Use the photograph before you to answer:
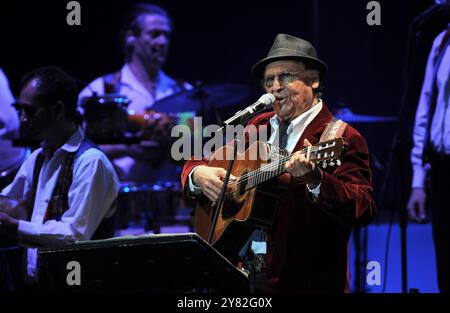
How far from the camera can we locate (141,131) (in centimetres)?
736

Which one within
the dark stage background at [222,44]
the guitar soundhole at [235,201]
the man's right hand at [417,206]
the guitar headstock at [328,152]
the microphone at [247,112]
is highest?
the dark stage background at [222,44]

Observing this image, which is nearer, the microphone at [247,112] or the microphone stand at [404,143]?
the microphone at [247,112]

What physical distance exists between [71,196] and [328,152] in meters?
1.97

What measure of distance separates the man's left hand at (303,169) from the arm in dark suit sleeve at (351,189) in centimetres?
5

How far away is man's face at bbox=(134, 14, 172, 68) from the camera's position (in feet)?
25.9

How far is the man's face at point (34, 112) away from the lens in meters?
4.82

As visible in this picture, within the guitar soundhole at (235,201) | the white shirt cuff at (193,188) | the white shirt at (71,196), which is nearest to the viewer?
the guitar soundhole at (235,201)

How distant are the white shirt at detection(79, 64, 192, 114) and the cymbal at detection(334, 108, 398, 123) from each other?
5.82 feet

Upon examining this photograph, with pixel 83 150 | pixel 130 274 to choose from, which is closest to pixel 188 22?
pixel 83 150

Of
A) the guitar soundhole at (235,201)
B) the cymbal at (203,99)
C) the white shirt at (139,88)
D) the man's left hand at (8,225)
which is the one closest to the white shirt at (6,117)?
Result: the white shirt at (139,88)

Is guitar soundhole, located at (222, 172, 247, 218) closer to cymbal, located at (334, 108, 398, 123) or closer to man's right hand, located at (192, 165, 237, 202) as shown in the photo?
man's right hand, located at (192, 165, 237, 202)

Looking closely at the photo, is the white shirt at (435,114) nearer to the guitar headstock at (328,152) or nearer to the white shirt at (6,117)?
the guitar headstock at (328,152)
